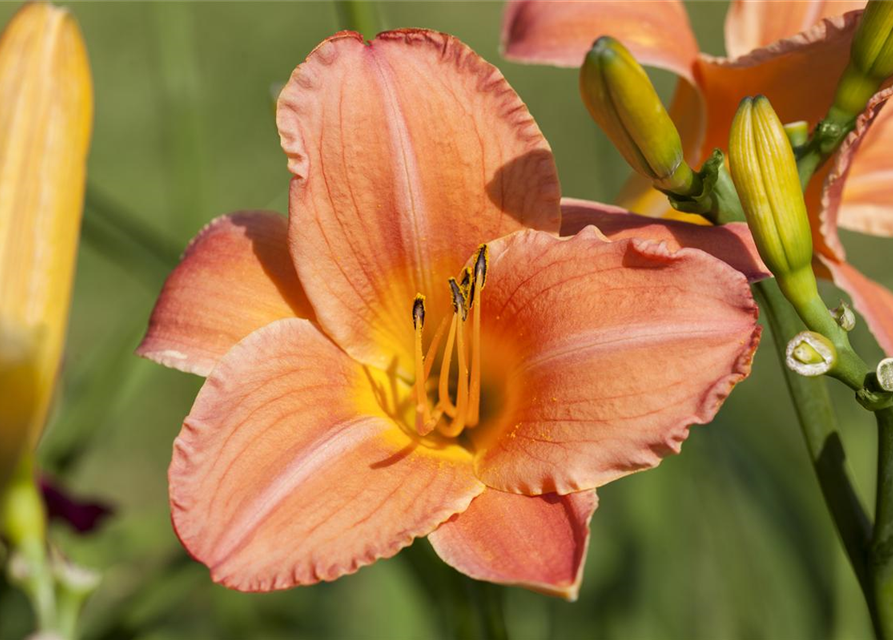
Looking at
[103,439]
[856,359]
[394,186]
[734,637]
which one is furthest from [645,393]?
[103,439]

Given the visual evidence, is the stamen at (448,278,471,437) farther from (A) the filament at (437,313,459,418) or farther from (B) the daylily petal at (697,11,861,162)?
(B) the daylily petal at (697,11,861,162)

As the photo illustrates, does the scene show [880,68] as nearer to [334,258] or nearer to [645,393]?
[645,393]

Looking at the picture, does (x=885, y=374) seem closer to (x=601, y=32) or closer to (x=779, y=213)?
(x=779, y=213)

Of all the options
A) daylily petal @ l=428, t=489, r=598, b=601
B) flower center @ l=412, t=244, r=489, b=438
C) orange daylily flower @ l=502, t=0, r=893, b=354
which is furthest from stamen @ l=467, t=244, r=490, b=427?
orange daylily flower @ l=502, t=0, r=893, b=354

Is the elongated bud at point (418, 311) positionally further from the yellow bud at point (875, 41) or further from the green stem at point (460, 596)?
the yellow bud at point (875, 41)

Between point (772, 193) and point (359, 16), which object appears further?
point (359, 16)

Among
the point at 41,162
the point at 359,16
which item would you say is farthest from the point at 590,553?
the point at 41,162
